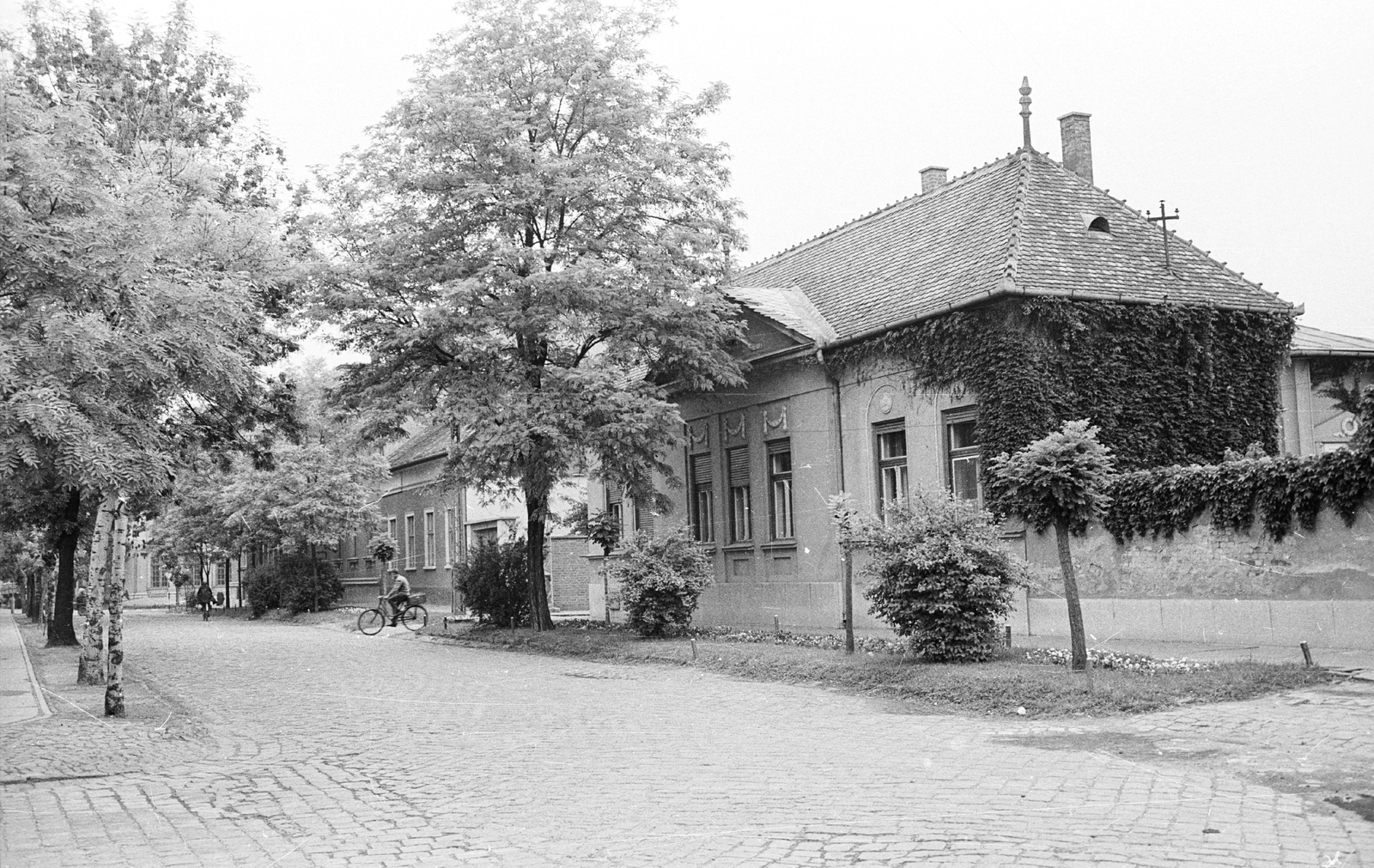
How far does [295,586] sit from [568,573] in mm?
11480

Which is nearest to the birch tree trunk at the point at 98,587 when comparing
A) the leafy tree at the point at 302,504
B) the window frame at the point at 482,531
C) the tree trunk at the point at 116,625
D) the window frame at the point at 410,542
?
the tree trunk at the point at 116,625

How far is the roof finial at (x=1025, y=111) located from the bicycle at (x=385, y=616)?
58.4 feet

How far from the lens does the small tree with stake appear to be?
40.6ft

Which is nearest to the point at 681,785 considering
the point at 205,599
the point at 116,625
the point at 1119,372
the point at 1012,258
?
the point at 116,625

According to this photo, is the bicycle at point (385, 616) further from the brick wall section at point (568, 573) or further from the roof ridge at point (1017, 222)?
the roof ridge at point (1017, 222)

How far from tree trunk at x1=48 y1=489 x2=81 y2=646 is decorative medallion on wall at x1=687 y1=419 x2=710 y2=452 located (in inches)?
491

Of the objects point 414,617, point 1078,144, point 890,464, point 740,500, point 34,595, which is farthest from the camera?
point 34,595

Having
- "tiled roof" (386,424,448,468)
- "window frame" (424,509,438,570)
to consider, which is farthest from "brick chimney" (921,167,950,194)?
"window frame" (424,509,438,570)

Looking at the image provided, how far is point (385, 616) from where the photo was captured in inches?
1225

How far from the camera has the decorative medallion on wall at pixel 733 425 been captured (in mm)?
26391

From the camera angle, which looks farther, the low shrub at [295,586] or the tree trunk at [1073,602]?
the low shrub at [295,586]

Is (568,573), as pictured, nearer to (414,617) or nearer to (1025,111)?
(414,617)

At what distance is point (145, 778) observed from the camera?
9.47 m

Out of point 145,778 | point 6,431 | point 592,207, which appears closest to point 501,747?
point 145,778
